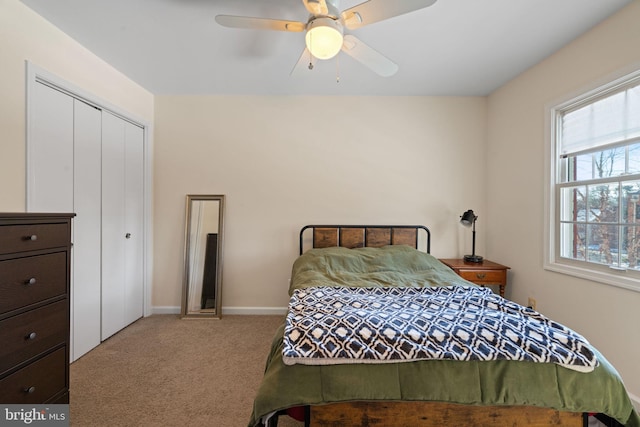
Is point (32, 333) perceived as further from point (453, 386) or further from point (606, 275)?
point (606, 275)

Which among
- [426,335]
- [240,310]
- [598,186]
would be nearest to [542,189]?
[598,186]

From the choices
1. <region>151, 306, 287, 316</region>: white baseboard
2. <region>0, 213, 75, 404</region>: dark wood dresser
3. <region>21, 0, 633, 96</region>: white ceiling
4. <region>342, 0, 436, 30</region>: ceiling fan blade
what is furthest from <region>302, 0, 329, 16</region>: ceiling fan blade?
<region>151, 306, 287, 316</region>: white baseboard

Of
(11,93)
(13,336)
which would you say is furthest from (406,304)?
(11,93)

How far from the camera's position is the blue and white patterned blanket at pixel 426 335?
44.8 inches

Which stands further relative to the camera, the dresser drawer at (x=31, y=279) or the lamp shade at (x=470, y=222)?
the lamp shade at (x=470, y=222)

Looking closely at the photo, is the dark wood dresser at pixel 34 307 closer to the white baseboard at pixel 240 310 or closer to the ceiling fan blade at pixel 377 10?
the white baseboard at pixel 240 310

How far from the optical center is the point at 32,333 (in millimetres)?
1352

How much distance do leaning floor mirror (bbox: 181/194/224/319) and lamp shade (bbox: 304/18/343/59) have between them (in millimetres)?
2087

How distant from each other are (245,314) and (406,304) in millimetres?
2141

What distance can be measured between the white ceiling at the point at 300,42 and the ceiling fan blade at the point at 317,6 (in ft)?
1.21

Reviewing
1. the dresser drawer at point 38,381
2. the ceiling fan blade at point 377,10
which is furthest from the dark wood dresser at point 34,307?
the ceiling fan blade at point 377,10

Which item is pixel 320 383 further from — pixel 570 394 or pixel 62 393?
pixel 62 393

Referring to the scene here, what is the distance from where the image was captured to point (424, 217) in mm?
3178

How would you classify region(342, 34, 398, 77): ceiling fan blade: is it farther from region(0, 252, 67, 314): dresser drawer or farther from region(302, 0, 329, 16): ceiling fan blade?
region(0, 252, 67, 314): dresser drawer
